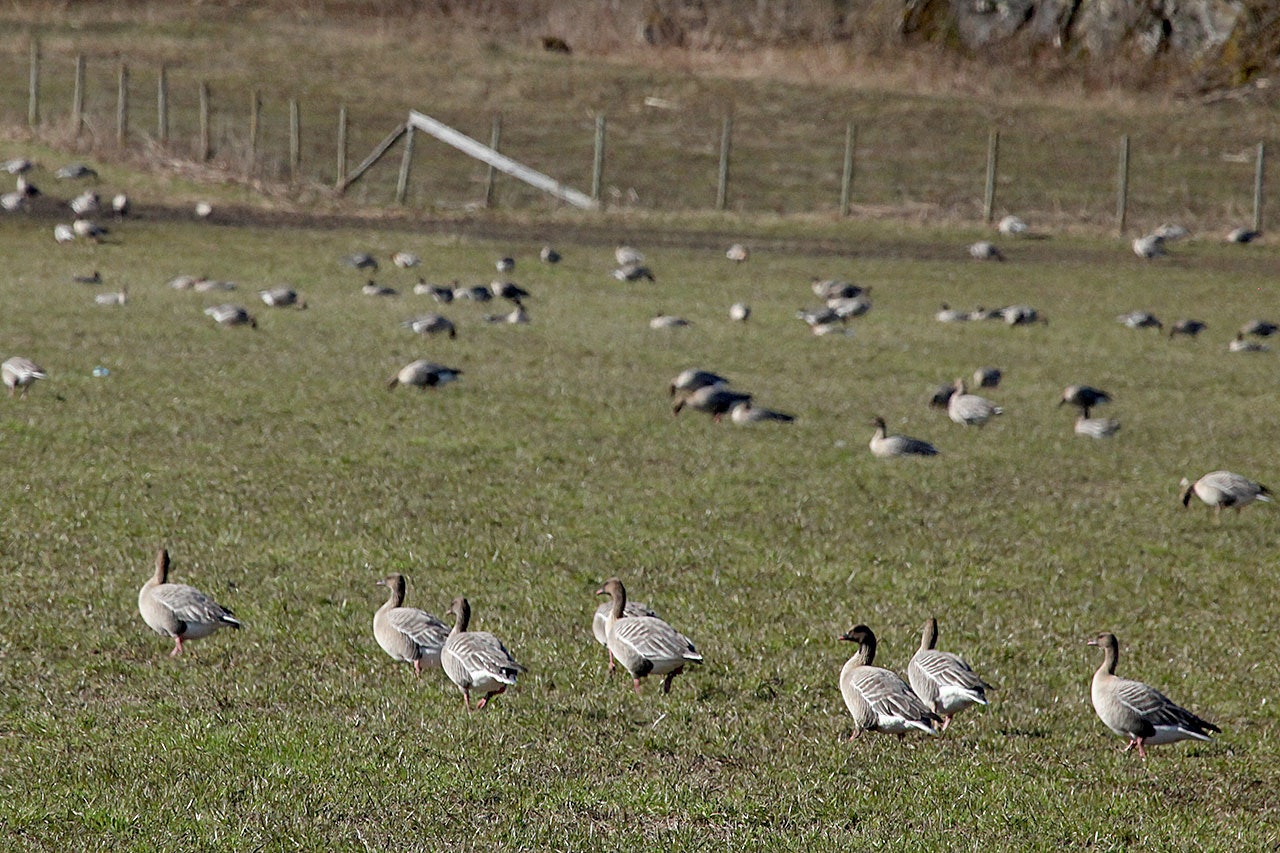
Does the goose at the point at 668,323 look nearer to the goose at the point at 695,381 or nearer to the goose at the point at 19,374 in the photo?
the goose at the point at 695,381

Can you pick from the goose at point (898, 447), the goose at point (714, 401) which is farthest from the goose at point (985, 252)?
the goose at point (898, 447)

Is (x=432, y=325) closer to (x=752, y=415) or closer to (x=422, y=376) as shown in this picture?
(x=422, y=376)

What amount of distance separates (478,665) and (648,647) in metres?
1.11

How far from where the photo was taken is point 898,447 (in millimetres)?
→ 18016

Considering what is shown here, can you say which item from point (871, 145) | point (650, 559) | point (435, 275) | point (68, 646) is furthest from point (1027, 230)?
point (68, 646)

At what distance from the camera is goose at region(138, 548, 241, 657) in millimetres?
9773

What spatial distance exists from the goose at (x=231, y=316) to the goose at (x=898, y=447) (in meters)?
12.3

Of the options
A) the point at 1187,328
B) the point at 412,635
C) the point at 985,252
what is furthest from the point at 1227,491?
the point at 985,252

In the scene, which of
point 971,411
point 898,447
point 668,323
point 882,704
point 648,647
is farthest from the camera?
point 668,323

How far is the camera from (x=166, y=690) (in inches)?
363

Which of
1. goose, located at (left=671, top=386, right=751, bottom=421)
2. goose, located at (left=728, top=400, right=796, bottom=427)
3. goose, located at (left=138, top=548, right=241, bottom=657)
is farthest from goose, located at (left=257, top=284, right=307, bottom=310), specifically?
goose, located at (left=138, top=548, right=241, bottom=657)

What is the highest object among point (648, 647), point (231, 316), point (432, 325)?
point (648, 647)

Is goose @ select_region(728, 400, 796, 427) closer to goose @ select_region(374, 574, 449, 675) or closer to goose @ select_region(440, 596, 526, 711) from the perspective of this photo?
goose @ select_region(374, 574, 449, 675)

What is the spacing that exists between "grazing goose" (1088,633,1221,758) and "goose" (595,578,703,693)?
2.37 m
